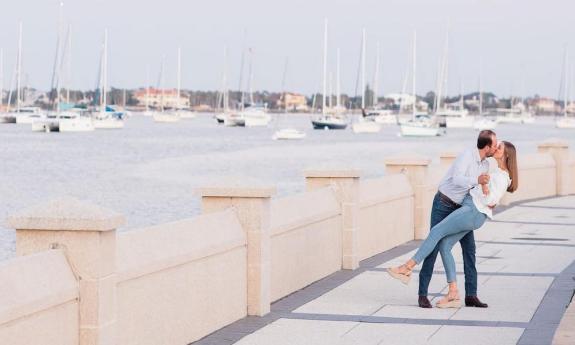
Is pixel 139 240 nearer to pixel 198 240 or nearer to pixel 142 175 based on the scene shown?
pixel 198 240

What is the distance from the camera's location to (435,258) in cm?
1288

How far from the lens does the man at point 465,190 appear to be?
12406mm

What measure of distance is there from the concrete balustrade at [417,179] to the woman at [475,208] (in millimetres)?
7501

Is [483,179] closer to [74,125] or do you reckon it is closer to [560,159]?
[560,159]

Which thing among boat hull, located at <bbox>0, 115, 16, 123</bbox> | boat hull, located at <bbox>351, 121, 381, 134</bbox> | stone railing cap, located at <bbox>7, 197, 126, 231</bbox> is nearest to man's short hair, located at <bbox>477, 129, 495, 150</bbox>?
stone railing cap, located at <bbox>7, 197, 126, 231</bbox>

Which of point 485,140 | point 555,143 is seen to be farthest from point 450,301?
point 555,143

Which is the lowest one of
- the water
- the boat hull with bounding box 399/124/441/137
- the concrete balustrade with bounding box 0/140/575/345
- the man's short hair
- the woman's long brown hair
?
the water

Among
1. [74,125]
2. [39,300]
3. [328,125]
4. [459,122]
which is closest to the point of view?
[39,300]

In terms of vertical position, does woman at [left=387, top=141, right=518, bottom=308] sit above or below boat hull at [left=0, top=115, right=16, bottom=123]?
above

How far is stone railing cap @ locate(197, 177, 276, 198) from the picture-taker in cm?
1211

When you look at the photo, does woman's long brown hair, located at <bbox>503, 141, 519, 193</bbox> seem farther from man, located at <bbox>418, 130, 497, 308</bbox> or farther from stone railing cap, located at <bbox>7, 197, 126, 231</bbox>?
stone railing cap, located at <bbox>7, 197, 126, 231</bbox>

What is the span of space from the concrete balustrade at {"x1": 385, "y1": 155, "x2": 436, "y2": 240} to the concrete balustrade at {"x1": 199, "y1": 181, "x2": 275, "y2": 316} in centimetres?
814

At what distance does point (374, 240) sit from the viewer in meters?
17.9

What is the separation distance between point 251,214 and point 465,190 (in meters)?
2.17
